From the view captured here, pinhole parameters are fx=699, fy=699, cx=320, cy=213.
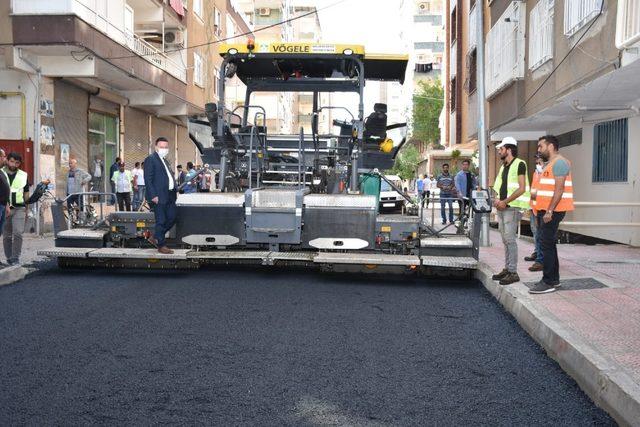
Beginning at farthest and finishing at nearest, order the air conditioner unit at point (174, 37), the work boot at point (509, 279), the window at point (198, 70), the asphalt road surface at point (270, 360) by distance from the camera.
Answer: the window at point (198, 70) < the air conditioner unit at point (174, 37) < the work boot at point (509, 279) < the asphalt road surface at point (270, 360)

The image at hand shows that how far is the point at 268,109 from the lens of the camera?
10453 millimetres

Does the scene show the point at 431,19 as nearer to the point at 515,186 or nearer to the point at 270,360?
the point at 515,186

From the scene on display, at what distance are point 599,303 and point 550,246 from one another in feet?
2.60

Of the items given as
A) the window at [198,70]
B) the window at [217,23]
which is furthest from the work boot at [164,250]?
the window at [217,23]

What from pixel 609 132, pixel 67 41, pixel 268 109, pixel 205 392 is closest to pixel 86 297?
pixel 205 392

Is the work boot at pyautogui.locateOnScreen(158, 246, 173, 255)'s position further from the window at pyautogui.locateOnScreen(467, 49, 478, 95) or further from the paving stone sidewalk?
the window at pyautogui.locateOnScreen(467, 49, 478, 95)

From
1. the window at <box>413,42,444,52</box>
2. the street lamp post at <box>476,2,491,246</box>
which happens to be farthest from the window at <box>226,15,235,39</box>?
the window at <box>413,42,444,52</box>

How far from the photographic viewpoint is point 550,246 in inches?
287

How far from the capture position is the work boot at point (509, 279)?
791 centimetres

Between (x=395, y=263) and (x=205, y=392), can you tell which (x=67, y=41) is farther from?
(x=205, y=392)

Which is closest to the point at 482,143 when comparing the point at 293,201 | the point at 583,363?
the point at 293,201

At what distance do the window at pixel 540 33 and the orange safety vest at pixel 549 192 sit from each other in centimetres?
731

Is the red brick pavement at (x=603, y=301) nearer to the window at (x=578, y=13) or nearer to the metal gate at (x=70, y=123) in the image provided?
the window at (x=578, y=13)

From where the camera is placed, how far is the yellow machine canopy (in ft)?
31.7
